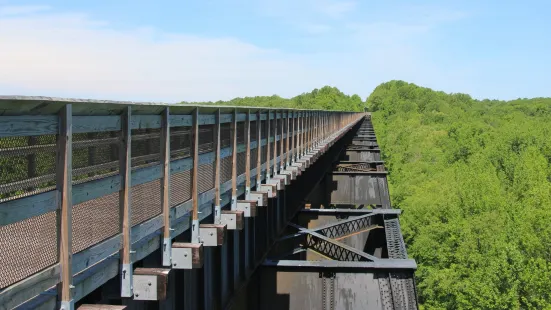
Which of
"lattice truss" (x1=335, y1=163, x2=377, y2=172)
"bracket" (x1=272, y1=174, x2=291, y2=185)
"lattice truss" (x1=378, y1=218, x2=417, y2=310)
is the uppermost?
"bracket" (x1=272, y1=174, x2=291, y2=185)

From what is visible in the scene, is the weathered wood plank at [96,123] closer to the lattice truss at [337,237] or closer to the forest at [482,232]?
the lattice truss at [337,237]

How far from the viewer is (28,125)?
3.61 metres

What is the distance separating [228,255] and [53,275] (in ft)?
18.8

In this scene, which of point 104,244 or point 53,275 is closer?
point 53,275

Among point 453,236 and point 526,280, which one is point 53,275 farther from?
point 453,236

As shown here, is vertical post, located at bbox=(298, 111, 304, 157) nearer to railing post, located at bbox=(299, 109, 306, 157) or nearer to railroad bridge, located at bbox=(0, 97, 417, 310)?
railing post, located at bbox=(299, 109, 306, 157)

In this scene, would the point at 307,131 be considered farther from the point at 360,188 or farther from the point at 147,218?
the point at 147,218

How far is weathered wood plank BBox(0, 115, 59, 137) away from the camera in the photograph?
11.3 ft

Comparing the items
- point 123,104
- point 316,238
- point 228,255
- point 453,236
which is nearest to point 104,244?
point 123,104

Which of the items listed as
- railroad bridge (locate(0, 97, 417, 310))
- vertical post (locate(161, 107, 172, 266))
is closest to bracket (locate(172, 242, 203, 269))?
railroad bridge (locate(0, 97, 417, 310))

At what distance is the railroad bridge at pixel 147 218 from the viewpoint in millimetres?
3791

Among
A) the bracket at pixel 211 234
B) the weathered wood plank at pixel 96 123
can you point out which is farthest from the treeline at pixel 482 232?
the weathered wood plank at pixel 96 123

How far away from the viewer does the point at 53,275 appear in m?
3.94

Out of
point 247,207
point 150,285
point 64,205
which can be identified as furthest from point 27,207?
point 247,207
